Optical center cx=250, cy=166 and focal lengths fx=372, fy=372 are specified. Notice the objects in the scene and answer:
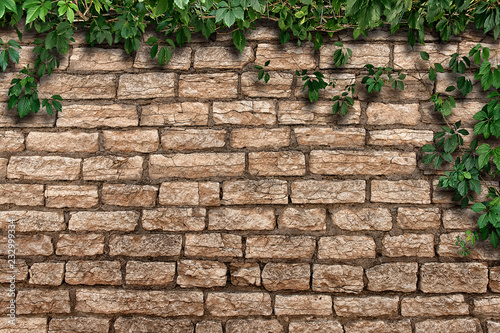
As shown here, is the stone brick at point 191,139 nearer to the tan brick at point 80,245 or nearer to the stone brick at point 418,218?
the tan brick at point 80,245

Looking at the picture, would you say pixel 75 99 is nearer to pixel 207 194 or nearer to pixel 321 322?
pixel 207 194

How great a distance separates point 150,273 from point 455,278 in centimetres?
182

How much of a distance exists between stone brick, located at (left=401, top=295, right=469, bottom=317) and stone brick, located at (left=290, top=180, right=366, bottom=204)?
67 centimetres

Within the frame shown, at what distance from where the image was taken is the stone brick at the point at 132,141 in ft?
7.50

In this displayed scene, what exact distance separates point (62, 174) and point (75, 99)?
47 centimetres

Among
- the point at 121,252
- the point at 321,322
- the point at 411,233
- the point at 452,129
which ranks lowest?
the point at 321,322

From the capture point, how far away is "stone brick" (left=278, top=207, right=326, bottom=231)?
224cm

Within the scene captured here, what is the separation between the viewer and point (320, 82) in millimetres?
2191

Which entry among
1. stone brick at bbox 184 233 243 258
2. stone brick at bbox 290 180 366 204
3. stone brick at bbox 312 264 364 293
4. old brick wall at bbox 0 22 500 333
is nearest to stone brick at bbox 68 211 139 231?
old brick wall at bbox 0 22 500 333

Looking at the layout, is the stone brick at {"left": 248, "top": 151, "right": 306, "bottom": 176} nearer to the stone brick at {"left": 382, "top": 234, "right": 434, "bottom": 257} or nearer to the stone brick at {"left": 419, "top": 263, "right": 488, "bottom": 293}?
the stone brick at {"left": 382, "top": 234, "right": 434, "bottom": 257}

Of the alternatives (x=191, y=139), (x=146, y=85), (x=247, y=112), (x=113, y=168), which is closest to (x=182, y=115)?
(x=191, y=139)

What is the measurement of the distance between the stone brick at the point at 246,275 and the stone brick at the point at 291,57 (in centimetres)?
122

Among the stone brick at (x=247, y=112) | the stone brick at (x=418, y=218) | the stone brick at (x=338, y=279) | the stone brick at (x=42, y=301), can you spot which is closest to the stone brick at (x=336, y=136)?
the stone brick at (x=247, y=112)

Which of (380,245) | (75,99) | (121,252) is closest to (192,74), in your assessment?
(75,99)
